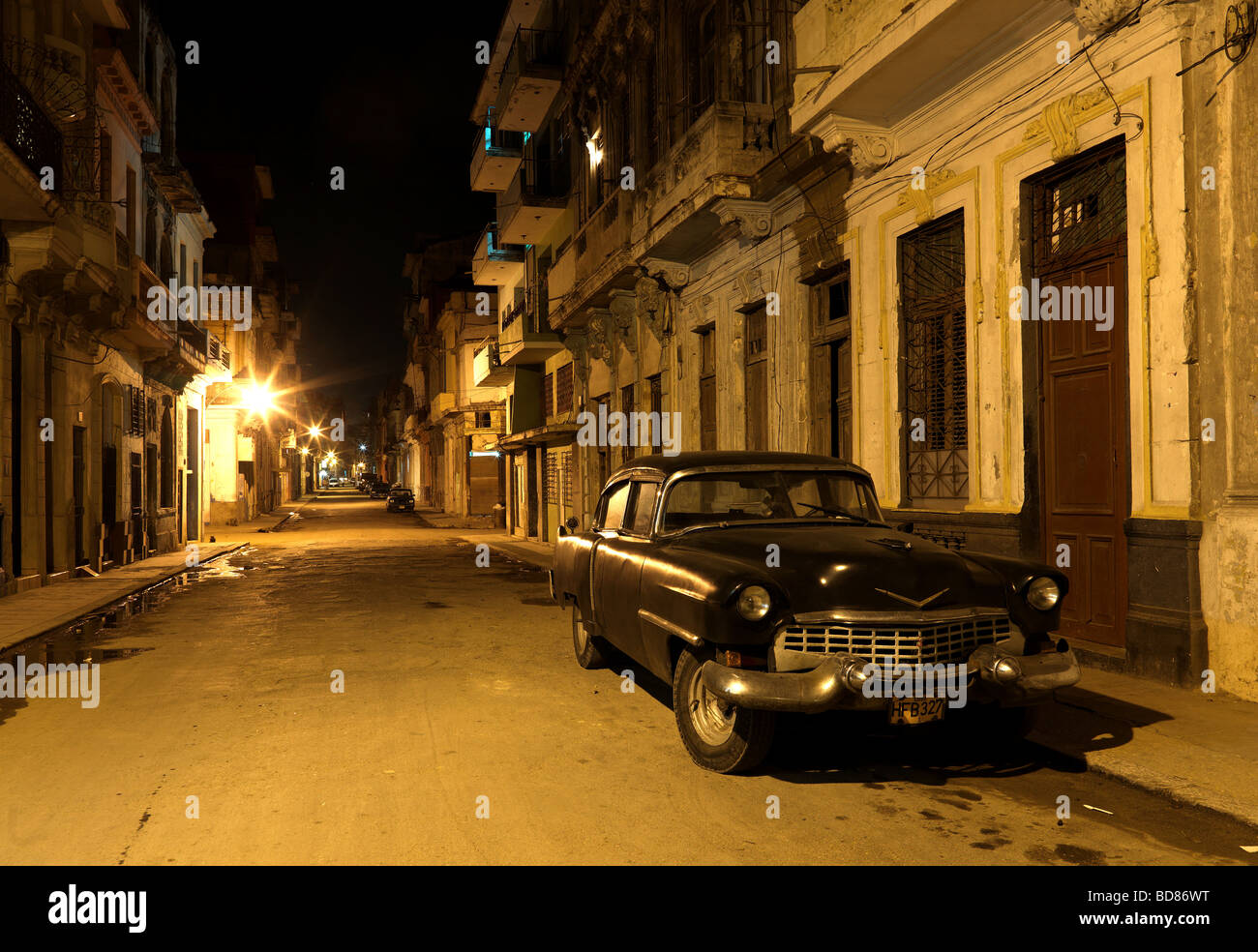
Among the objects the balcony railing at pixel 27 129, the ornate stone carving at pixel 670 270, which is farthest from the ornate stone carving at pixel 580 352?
the balcony railing at pixel 27 129

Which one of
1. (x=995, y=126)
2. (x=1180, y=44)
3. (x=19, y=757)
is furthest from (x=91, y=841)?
(x=995, y=126)

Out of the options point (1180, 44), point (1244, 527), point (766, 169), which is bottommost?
point (1244, 527)

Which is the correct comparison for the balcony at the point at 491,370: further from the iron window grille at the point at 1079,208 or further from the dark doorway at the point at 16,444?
the iron window grille at the point at 1079,208

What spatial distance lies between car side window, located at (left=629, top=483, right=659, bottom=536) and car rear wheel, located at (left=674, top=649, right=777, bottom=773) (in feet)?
4.23

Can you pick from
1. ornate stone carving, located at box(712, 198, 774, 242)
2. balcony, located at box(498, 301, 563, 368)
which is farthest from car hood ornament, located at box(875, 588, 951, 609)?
balcony, located at box(498, 301, 563, 368)

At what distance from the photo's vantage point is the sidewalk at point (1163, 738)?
4.76m

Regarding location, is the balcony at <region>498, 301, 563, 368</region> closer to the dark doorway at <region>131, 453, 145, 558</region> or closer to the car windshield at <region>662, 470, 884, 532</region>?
the dark doorway at <region>131, 453, 145, 558</region>

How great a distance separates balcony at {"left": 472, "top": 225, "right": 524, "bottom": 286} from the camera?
3148cm

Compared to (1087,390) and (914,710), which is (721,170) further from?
(914,710)

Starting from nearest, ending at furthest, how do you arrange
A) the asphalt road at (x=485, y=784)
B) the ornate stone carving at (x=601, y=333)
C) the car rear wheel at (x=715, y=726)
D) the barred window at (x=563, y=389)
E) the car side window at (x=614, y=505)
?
the asphalt road at (x=485, y=784) → the car rear wheel at (x=715, y=726) → the car side window at (x=614, y=505) → the ornate stone carving at (x=601, y=333) → the barred window at (x=563, y=389)

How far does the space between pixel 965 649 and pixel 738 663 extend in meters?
1.23

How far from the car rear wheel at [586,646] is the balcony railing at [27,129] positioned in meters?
10.2
